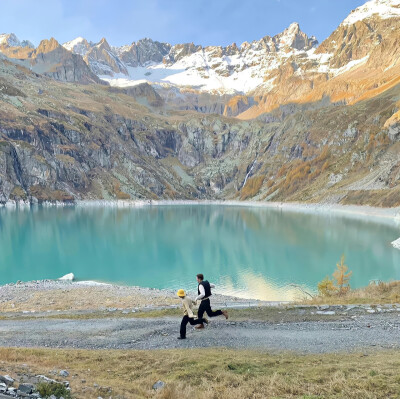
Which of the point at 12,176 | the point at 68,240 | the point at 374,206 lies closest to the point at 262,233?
the point at 68,240

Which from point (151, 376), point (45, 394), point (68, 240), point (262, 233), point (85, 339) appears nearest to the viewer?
point (45, 394)

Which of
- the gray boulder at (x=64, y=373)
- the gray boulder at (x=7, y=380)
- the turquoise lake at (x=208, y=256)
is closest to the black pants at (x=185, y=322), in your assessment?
the gray boulder at (x=64, y=373)

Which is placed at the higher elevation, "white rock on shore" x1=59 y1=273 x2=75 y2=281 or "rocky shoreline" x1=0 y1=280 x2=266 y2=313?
"white rock on shore" x1=59 y1=273 x2=75 y2=281

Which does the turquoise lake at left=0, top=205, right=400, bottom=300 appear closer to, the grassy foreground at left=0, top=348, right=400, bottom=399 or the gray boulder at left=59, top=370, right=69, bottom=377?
the grassy foreground at left=0, top=348, right=400, bottom=399

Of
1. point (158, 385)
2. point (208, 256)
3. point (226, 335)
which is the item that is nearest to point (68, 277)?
point (208, 256)

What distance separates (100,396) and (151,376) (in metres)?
2.03

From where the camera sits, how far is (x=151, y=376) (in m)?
9.59

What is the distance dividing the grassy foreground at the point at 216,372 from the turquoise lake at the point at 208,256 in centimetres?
2452

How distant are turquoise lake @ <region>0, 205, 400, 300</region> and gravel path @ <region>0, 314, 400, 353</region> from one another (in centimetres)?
1957

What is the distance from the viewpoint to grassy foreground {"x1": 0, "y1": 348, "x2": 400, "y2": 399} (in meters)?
8.06

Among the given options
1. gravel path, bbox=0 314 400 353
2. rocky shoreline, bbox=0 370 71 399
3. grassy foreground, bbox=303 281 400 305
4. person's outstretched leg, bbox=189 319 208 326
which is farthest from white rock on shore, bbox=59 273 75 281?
rocky shoreline, bbox=0 370 71 399

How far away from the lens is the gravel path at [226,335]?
1280 centimetres

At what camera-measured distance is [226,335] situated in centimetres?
1379

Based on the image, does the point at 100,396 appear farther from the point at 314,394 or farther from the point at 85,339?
the point at 85,339
